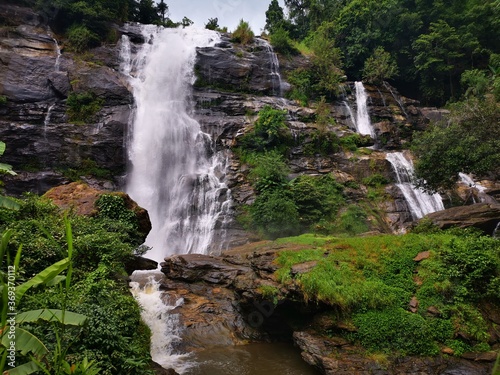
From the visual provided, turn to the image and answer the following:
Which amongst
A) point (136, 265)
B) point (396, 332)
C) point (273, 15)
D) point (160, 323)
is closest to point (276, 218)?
point (160, 323)

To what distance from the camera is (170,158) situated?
64.0ft

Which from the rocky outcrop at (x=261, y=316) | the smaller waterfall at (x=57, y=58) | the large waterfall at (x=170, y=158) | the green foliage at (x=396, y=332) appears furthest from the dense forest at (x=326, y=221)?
the large waterfall at (x=170, y=158)

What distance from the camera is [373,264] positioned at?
8.44 m

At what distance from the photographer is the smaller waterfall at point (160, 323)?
7.84 meters

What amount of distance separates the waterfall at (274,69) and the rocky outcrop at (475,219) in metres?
16.1

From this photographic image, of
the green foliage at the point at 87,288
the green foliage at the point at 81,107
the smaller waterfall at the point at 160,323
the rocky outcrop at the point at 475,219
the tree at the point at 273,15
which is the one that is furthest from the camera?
the tree at the point at 273,15

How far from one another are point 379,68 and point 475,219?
1831cm

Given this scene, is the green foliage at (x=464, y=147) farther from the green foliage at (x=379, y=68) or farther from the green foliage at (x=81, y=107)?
the green foliage at (x=81, y=107)

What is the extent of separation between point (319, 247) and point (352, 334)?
3.01 m

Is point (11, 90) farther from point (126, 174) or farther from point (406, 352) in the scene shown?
point (406, 352)

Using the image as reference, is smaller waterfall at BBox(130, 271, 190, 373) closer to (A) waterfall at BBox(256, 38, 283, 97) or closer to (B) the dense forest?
(B) the dense forest

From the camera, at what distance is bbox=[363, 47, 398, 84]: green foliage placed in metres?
27.1

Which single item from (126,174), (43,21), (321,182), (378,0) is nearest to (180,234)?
(126,174)

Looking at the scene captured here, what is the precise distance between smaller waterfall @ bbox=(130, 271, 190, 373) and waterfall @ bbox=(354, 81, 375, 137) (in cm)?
1927
